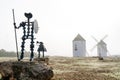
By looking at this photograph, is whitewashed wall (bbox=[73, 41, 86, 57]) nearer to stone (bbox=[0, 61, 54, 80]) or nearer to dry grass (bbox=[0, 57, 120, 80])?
dry grass (bbox=[0, 57, 120, 80])

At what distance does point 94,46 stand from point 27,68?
362ft

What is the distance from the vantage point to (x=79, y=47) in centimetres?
10731

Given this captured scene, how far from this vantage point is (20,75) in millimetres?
18828

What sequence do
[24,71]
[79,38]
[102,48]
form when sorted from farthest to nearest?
1. [102,48]
2. [79,38]
3. [24,71]

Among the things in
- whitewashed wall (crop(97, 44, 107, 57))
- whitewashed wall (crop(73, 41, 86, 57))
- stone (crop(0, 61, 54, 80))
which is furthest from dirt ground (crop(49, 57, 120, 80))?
whitewashed wall (crop(97, 44, 107, 57))

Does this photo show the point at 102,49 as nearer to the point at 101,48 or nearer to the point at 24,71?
the point at 101,48

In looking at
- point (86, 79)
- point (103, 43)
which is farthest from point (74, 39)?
point (86, 79)

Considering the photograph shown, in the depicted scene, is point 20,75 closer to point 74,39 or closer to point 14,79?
point 14,79

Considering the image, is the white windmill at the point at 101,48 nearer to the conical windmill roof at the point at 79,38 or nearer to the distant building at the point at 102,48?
the distant building at the point at 102,48

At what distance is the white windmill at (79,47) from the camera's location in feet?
350

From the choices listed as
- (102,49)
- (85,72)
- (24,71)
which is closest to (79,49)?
(102,49)

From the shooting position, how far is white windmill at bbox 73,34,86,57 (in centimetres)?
10681

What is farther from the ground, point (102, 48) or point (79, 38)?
point (79, 38)

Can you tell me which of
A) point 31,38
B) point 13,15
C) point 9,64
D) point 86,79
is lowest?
point 86,79
